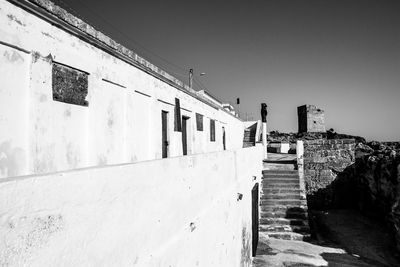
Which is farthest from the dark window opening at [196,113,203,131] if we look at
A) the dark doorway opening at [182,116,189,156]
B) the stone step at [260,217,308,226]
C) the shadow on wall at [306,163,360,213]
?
the shadow on wall at [306,163,360,213]

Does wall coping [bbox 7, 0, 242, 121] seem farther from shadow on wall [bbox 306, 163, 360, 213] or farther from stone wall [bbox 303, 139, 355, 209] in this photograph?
shadow on wall [bbox 306, 163, 360, 213]

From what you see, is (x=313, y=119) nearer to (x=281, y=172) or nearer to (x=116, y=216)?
(x=281, y=172)

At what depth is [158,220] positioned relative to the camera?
100 inches

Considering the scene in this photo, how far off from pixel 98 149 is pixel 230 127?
43.6 ft

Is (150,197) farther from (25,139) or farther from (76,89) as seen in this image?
(76,89)

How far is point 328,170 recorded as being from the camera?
1573 centimetres

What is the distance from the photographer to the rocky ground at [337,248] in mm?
8428

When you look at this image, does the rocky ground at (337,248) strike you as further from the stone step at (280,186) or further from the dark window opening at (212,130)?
the dark window opening at (212,130)

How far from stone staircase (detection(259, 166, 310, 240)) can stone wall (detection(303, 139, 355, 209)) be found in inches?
128

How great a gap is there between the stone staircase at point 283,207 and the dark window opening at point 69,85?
8.19 metres

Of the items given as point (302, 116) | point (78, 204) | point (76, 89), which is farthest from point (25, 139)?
point (302, 116)

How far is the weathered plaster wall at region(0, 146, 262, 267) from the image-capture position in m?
1.21

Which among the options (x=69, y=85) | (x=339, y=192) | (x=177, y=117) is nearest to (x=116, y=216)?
(x=69, y=85)

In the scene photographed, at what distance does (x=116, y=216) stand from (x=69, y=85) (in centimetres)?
362
